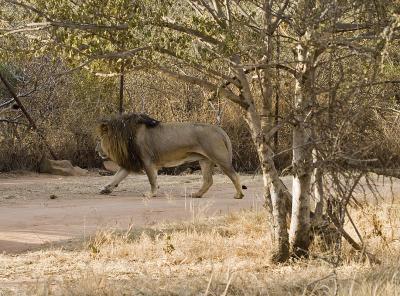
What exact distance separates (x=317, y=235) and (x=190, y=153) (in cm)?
608

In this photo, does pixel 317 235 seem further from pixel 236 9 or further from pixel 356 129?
pixel 236 9

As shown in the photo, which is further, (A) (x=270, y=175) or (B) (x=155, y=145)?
(B) (x=155, y=145)

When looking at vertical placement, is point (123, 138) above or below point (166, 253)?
above

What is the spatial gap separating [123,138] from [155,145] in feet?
1.81

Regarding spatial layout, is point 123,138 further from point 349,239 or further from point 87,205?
point 349,239

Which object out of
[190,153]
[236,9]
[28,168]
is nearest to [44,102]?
[28,168]

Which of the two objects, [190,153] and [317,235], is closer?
[317,235]

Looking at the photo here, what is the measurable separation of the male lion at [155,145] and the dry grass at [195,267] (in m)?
3.76

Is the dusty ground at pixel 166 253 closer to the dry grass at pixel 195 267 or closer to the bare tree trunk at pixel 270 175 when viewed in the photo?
the dry grass at pixel 195 267

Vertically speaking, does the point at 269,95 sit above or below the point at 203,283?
above

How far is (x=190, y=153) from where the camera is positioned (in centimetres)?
1445

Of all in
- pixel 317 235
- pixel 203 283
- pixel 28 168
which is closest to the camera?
pixel 203 283

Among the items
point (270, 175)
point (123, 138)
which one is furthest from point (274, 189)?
point (123, 138)

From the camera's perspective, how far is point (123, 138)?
46.4 ft
